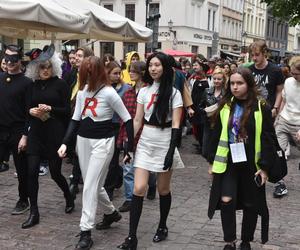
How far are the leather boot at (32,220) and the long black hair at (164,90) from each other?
1777mm

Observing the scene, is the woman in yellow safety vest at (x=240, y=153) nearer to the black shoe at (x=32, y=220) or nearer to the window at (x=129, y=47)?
the black shoe at (x=32, y=220)

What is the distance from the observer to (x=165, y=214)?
4.95 m

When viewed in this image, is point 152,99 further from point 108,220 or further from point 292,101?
point 292,101

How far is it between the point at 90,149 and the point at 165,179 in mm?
758

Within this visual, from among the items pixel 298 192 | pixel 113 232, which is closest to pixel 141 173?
pixel 113 232

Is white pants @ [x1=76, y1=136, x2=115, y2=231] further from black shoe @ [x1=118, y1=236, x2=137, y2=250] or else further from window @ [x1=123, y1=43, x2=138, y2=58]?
window @ [x1=123, y1=43, x2=138, y2=58]

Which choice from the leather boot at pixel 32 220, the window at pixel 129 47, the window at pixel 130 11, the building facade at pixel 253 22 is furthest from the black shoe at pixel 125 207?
the building facade at pixel 253 22

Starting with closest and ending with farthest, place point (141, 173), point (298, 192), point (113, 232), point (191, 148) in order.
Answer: point (141, 173)
point (113, 232)
point (298, 192)
point (191, 148)

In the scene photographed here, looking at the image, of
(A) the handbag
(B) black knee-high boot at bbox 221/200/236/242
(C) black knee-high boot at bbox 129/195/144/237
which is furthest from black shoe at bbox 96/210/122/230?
(A) the handbag

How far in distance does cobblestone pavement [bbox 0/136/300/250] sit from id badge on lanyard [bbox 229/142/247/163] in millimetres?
1065

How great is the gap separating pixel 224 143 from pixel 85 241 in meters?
1.57

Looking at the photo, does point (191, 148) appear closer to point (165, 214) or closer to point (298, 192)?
point (298, 192)

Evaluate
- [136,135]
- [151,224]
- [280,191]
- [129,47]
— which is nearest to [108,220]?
[151,224]

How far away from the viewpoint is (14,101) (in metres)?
5.55
